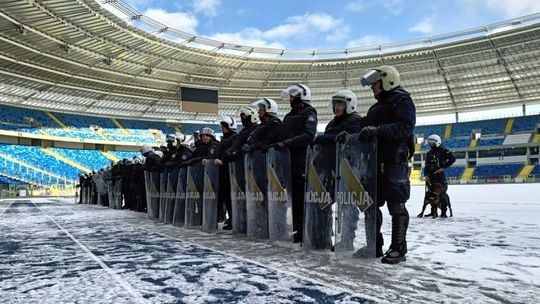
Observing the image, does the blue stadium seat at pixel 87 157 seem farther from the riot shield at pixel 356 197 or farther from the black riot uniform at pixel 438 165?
the riot shield at pixel 356 197

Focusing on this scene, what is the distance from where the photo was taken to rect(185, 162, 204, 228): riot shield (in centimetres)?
725

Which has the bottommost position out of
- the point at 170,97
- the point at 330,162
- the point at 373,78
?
the point at 330,162

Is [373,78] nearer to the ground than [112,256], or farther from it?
farther from it

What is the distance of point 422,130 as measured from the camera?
162 ft

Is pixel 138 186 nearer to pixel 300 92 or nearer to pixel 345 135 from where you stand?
pixel 300 92

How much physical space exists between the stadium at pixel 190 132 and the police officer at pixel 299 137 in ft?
2.13

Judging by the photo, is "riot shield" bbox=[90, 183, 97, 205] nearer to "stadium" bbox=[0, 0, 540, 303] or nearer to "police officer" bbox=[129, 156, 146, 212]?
"stadium" bbox=[0, 0, 540, 303]

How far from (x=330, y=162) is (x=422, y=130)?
47.4 metres

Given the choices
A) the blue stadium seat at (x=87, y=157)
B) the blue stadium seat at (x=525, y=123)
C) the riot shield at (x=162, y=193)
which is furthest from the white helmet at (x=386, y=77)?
the blue stadium seat at (x=525, y=123)

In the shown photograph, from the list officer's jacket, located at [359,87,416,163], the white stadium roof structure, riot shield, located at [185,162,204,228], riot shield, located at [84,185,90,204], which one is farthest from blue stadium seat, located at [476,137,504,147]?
officer's jacket, located at [359,87,416,163]

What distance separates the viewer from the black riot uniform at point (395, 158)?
4090 mm

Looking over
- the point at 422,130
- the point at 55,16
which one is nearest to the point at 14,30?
the point at 55,16

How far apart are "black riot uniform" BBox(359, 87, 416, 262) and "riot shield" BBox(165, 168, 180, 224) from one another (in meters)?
4.91

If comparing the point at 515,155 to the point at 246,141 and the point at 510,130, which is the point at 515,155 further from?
the point at 246,141
